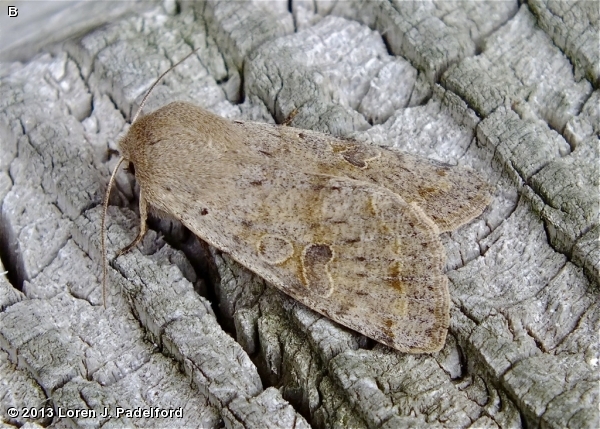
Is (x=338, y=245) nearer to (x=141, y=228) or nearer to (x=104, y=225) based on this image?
(x=141, y=228)

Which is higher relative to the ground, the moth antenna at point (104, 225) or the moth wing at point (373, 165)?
the moth wing at point (373, 165)

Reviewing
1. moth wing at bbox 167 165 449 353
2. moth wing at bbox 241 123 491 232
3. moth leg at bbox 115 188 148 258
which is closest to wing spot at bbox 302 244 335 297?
moth wing at bbox 167 165 449 353

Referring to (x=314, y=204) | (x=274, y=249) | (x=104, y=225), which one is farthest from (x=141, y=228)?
(x=314, y=204)

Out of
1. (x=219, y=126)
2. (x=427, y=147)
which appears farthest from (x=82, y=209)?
(x=427, y=147)

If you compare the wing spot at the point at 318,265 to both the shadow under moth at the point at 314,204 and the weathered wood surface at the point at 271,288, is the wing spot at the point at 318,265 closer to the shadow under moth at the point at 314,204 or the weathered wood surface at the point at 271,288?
the shadow under moth at the point at 314,204

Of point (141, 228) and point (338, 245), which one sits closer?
point (338, 245)

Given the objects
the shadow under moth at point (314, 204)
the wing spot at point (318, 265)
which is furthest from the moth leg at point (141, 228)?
the wing spot at point (318, 265)
